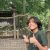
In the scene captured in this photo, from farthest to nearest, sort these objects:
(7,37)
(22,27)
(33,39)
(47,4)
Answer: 1. (47,4)
2. (22,27)
3. (7,37)
4. (33,39)

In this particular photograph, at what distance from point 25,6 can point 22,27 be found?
131 cm

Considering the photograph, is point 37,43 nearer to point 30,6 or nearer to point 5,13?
point 5,13

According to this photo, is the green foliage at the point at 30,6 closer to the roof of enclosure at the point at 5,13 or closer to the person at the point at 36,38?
the roof of enclosure at the point at 5,13

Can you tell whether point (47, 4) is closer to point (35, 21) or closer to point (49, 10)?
point (49, 10)

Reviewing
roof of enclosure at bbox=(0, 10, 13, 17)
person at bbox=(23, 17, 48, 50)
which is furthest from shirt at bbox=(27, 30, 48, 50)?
roof of enclosure at bbox=(0, 10, 13, 17)

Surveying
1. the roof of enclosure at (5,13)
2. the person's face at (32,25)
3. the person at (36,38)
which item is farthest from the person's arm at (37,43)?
the roof of enclosure at (5,13)

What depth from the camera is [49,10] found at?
13.2 metres

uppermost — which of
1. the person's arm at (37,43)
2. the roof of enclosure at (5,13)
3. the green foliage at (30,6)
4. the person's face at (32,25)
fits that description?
the person's face at (32,25)

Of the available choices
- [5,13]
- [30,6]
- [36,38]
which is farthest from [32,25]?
[30,6]

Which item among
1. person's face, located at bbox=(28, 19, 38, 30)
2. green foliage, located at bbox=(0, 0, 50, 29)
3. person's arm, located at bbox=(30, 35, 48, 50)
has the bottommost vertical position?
green foliage, located at bbox=(0, 0, 50, 29)

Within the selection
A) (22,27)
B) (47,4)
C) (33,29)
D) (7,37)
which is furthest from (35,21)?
(47,4)

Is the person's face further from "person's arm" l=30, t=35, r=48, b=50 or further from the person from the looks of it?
"person's arm" l=30, t=35, r=48, b=50

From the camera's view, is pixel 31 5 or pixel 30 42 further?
pixel 31 5

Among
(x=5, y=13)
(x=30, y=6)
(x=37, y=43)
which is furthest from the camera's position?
(x=30, y=6)
